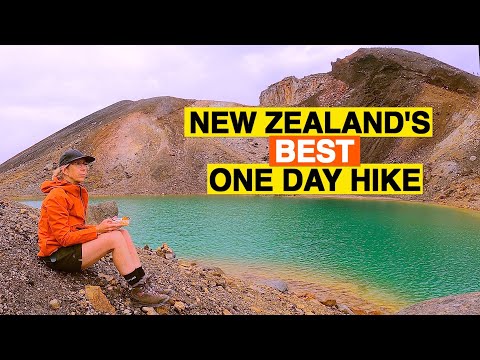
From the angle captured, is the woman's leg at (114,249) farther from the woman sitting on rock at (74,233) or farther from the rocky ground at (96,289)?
the rocky ground at (96,289)

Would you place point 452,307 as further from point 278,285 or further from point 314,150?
point 314,150

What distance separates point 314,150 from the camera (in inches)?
365

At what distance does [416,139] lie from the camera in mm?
38312

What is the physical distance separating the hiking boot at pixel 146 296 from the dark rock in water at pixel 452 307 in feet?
13.3

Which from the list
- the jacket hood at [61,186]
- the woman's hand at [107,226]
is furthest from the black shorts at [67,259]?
the jacket hood at [61,186]

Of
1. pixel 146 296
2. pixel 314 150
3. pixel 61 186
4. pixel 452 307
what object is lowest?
pixel 452 307

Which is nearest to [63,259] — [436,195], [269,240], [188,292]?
[188,292]

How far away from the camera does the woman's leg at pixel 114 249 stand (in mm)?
4953

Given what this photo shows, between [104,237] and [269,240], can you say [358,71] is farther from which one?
[104,237]

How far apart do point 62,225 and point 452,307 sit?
5673 millimetres

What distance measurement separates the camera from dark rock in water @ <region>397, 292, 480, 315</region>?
6620mm

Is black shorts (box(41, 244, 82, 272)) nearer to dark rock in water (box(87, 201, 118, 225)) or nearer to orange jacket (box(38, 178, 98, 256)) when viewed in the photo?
orange jacket (box(38, 178, 98, 256))

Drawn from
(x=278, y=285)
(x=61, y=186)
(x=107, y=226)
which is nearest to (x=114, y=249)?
(x=107, y=226)

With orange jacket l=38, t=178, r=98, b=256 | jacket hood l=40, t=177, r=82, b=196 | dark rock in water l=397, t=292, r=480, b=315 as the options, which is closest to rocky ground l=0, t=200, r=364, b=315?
orange jacket l=38, t=178, r=98, b=256
